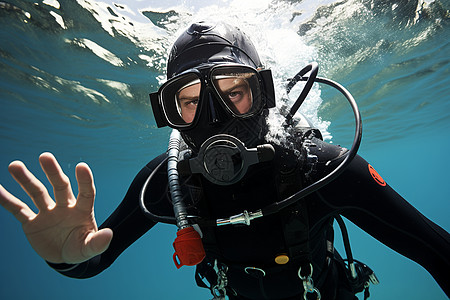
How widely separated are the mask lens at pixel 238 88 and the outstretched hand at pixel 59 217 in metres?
1.24

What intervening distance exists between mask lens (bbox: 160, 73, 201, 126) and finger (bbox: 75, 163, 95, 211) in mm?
882

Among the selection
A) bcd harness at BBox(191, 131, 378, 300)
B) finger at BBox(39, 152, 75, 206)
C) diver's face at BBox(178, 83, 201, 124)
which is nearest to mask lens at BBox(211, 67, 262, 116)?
diver's face at BBox(178, 83, 201, 124)

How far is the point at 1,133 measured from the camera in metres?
17.2

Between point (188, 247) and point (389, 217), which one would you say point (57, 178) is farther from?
point (389, 217)

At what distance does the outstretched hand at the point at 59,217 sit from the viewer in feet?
6.01

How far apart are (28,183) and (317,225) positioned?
2321 millimetres

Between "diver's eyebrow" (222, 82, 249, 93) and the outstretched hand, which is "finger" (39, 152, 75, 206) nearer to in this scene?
the outstretched hand

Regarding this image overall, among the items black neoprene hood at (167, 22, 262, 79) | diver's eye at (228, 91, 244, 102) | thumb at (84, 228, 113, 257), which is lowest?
thumb at (84, 228, 113, 257)

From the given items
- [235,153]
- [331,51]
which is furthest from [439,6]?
[235,153]

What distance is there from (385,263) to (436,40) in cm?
6505

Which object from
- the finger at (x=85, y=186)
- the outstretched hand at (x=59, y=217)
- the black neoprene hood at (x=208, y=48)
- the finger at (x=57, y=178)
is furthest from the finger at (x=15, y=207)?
the black neoprene hood at (x=208, y=48)

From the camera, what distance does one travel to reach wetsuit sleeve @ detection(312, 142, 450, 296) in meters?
2.06

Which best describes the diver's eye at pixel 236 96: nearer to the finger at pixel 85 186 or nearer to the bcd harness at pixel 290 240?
the bcd harness at pixel 290 240

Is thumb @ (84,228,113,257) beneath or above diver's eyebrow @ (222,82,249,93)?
beneath
